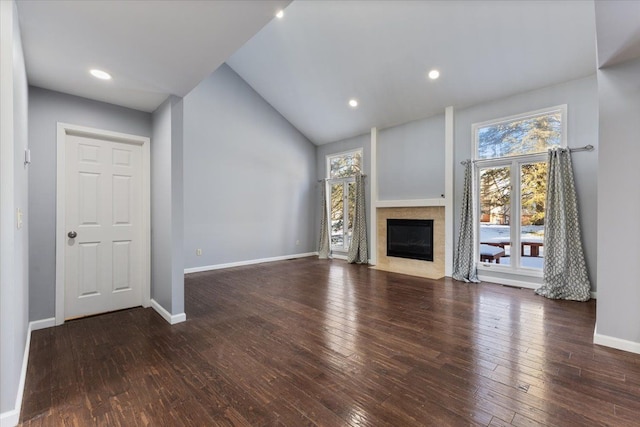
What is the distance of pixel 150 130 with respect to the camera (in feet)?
11.6

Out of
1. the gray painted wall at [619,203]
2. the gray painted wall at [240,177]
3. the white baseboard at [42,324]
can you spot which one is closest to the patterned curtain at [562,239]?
the gray painted wall at [619,203]

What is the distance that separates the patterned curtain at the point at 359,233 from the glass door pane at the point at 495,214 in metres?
2.39

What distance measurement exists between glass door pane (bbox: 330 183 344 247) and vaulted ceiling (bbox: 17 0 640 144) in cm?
134

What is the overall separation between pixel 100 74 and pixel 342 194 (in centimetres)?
548

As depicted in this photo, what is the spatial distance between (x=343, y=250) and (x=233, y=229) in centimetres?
277

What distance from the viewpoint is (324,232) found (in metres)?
7.43

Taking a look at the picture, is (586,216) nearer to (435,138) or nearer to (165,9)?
(435,138)

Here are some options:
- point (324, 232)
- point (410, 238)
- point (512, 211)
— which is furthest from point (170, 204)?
point (512, 211)

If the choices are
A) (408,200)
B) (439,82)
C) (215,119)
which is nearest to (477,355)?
(408,200)

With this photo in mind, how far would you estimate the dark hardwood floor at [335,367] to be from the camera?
168 centimetres

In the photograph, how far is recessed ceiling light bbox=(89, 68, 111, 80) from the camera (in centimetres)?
254

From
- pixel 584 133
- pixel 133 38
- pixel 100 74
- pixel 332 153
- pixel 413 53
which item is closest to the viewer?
pixel 133 38

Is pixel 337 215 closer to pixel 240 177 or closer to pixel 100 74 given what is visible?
pixel 240 177

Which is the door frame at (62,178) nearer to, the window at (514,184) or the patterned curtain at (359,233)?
the patterned curtain at (359,233)
